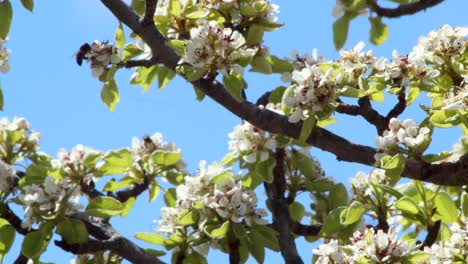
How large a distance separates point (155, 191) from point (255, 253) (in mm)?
825

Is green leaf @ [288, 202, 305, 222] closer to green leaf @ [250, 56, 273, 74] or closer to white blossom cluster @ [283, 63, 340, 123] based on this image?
green leaf @ [250, 56, 273, 74]

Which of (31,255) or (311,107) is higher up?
(311,107)

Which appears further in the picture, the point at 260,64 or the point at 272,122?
Result: the point at 260,64

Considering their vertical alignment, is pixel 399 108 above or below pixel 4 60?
below

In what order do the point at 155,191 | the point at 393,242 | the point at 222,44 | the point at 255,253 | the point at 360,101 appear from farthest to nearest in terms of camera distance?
1. the point at 155,191
2. the point at 255,253
3. the point at 360,101
4. the point at 222,44
5. the point at 393,242

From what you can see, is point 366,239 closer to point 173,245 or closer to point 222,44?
point 222,44

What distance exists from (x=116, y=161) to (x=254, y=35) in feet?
3.79

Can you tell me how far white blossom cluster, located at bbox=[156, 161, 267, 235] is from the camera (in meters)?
4.41

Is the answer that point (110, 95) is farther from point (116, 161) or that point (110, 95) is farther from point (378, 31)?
point (378, 31)

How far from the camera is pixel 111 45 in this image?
423 cm

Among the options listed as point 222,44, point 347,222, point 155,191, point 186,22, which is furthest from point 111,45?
point 347,222

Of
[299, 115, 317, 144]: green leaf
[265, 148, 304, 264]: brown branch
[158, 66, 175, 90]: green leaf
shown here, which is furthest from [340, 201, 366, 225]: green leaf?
[158, 66, 175, 90]: green leaf

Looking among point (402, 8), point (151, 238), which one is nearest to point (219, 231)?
point (151, 238)

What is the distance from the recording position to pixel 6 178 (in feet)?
15.4
